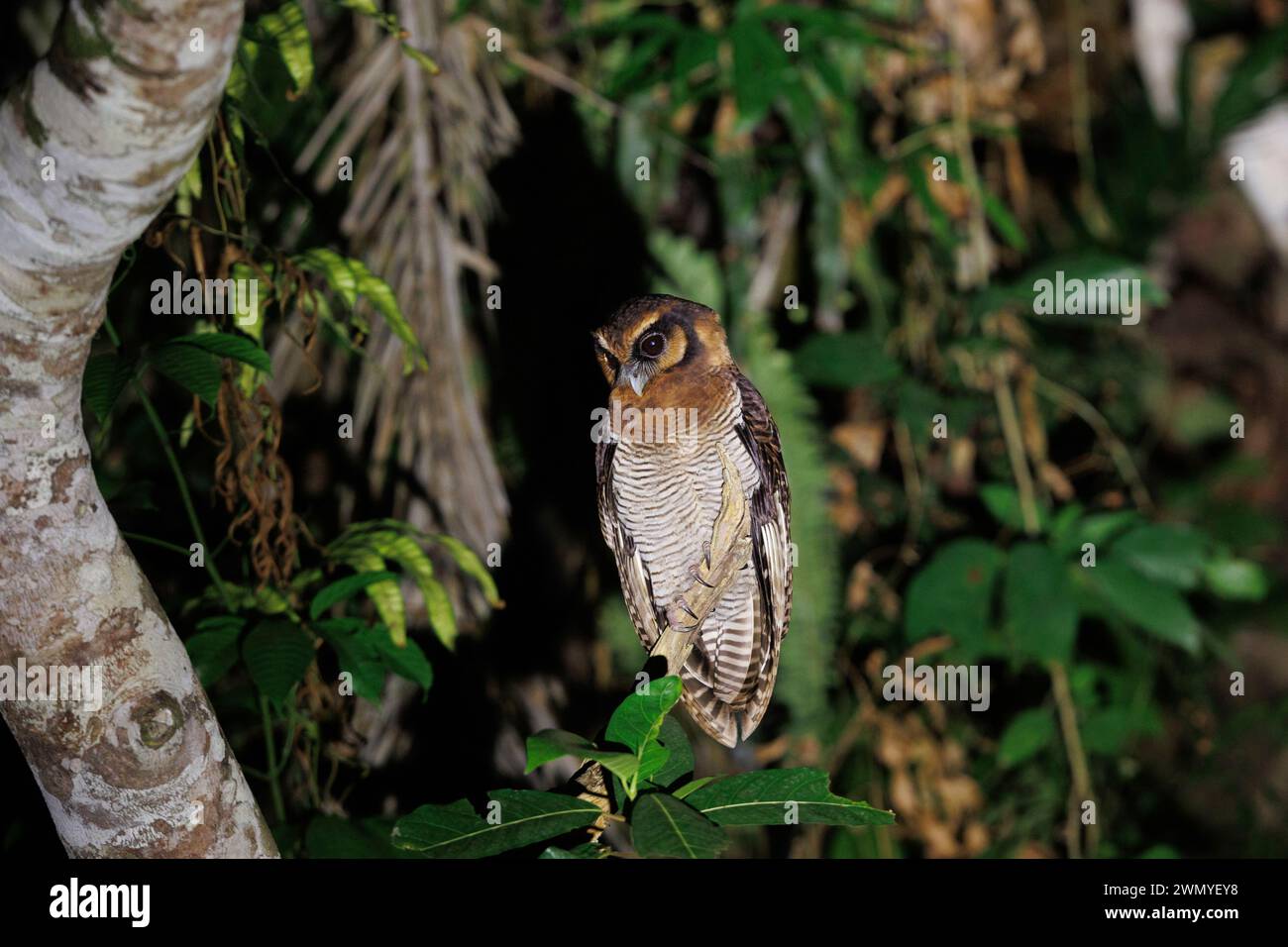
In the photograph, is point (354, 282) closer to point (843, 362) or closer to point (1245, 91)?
point (843, 362)

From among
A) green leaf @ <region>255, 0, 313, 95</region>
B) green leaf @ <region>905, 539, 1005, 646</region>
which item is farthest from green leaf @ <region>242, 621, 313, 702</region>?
green leaf @ <region>905, 539, 1005, 646</region>

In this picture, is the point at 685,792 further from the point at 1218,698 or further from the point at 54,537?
the point at 1218,698

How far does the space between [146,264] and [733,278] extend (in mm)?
1138

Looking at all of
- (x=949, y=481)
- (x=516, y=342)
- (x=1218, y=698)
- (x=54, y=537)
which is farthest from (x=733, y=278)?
(x=1218, y=698)

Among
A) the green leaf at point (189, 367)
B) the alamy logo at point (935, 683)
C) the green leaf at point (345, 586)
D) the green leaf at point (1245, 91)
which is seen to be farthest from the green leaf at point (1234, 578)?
the green leaf at point (189, 367)

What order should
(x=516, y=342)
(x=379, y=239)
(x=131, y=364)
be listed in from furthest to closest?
1. (x=516, y=342)
2. (x=379, y=239)
3. (x=131, y=364)

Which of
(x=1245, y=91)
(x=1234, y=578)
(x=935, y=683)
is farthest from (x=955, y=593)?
(x=1245, y=91)

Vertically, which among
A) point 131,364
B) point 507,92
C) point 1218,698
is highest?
point 507,92

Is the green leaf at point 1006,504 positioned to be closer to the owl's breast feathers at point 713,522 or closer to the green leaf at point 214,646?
the owl's breast feathers at point 713,522

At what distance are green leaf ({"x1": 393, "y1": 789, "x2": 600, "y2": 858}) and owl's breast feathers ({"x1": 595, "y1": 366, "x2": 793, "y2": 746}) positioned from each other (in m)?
0.19

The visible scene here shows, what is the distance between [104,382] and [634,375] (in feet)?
2.04

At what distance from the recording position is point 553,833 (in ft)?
2.53

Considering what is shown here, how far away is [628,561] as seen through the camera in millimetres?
1111
